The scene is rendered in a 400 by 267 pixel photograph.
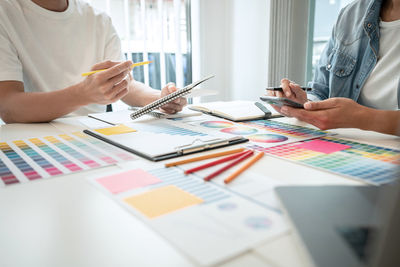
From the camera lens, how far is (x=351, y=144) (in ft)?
2.19

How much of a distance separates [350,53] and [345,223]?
0.96 meters

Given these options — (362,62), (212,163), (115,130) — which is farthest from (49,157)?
(362,62)

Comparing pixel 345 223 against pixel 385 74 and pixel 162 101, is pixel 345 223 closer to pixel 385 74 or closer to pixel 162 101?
pixel 162 101

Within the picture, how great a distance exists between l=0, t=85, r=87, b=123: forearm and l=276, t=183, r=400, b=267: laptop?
0.74 m

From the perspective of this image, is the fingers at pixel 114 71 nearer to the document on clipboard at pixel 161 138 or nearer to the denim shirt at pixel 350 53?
the document on clipboard at pixel 161 138

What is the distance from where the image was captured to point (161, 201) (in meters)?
0.40

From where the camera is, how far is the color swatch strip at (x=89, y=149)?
0.59 meters

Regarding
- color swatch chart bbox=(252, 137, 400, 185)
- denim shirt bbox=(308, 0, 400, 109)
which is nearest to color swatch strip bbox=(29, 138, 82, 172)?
color swatch chart bbox=(252, 137, 400, 185)

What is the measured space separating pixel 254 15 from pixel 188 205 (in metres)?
2.11

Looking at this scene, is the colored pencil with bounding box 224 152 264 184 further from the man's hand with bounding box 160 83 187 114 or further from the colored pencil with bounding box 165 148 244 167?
the man's hand with bounding box 160 83 187 114

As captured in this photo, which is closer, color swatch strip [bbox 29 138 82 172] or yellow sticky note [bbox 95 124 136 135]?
color swatch strip [bbox 29 138 82 172]

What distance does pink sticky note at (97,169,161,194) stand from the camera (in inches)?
17.9

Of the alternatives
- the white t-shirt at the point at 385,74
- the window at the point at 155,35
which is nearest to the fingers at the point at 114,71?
the white t-shirt at the point at 385,74

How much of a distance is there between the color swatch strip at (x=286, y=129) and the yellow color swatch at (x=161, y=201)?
0.43m
